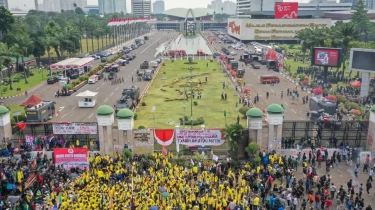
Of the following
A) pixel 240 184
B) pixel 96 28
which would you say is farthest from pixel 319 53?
pixel 96 28

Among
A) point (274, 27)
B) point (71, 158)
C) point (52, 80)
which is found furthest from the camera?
point (274, 27)

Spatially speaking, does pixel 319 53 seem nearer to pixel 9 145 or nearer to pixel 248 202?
pixel 248 202

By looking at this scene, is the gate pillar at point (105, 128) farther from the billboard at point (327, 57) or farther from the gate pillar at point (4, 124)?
the billboard at point (327, 57)

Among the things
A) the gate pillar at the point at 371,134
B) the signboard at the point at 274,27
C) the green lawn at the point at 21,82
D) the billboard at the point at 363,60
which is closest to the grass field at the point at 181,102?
the gate pillar at the point at 371,134

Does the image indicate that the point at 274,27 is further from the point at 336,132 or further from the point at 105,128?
the point at 105,128

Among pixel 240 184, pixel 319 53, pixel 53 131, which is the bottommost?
pixel 240 184

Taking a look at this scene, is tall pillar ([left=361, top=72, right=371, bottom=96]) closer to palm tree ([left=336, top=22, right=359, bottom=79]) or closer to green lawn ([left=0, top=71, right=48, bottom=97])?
palm tree ([left=336, top=22, right=359, bottom=79])

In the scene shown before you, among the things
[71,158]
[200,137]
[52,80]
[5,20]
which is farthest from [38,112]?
[5,20]
